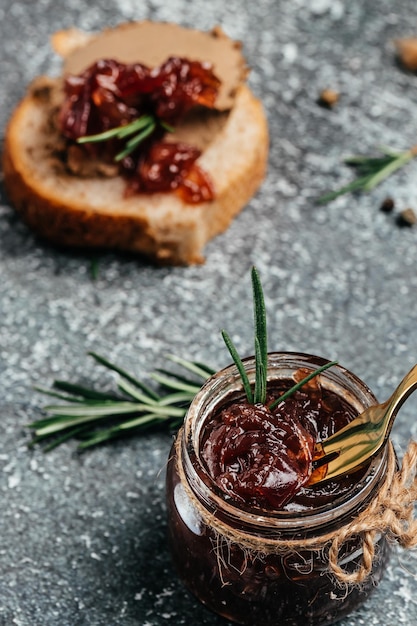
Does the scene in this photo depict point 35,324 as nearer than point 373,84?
Yes

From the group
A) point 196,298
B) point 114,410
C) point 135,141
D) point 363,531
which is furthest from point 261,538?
point 135,141

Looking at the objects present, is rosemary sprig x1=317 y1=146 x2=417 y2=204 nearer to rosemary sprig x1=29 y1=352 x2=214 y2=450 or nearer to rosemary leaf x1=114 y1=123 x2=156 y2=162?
rosemary leaf x1=114 y1=123 x2=156 y2=162

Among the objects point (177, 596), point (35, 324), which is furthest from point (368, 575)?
point (35, 324)

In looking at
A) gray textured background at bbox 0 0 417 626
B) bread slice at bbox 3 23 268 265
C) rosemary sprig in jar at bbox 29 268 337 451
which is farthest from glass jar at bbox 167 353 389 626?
bread slice at bbox 3 23 268 265

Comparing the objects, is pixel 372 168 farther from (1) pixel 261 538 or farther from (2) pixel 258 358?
(1) pixel 261 538

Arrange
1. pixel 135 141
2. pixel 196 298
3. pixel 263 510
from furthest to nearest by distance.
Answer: pixel 196 298, pixel 135 141, pixel 263 510

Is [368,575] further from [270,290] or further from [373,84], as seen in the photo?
[373,84]
